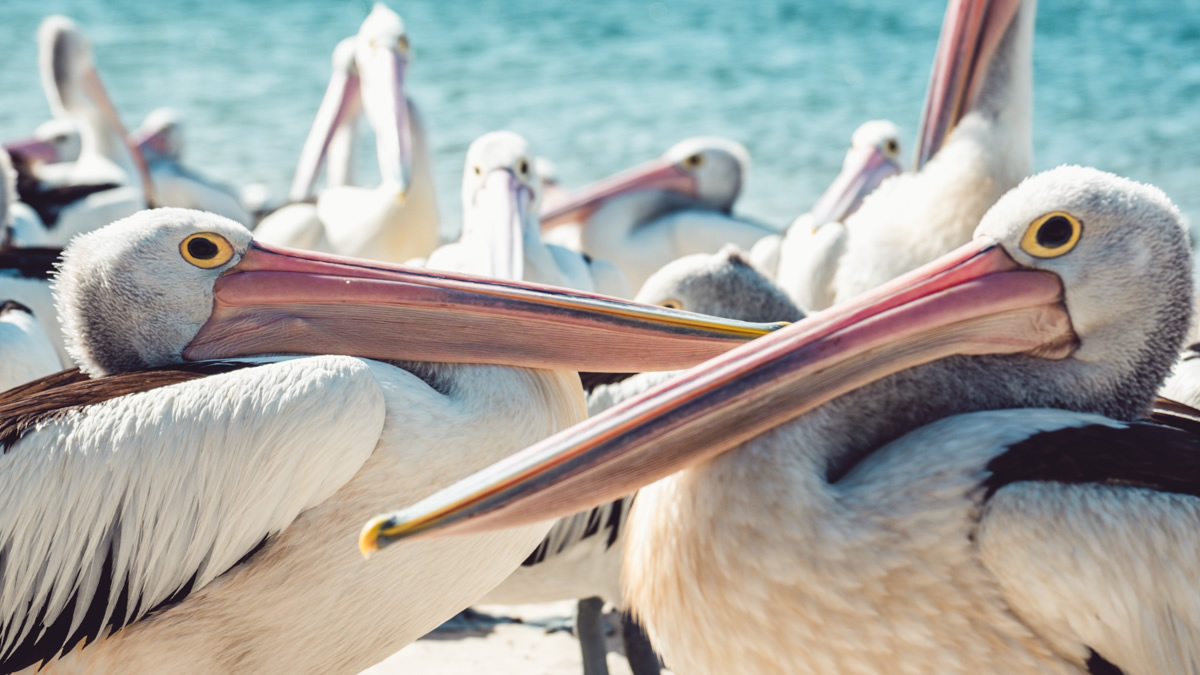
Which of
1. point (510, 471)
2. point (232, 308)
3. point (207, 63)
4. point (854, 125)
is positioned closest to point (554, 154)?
point (854, 125)

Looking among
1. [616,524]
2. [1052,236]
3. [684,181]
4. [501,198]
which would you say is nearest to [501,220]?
[501,198]

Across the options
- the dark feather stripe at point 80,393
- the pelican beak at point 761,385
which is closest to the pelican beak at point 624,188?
the dark feather stripe at point 80,393

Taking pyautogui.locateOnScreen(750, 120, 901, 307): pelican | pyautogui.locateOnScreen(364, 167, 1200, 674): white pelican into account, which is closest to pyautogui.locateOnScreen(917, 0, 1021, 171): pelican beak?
pyautogui.locateOnScreen(750, 120, 901, 307): pelican

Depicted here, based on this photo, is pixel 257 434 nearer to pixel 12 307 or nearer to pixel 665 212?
pixel 12 307

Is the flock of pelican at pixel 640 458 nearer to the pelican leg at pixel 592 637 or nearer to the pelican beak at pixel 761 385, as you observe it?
the pelican beak at pixel 761 385

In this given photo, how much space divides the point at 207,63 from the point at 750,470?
16402 mm

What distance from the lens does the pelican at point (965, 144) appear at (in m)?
4.09

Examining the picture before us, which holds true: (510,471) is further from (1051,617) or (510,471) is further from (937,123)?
(937,123)

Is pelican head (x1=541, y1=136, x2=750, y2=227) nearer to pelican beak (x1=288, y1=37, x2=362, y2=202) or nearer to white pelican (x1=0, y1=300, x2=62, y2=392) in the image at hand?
pelican beak (x1=288, y1=37, x2=362, y2=202)

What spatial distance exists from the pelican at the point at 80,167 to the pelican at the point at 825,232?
2965 millimetres

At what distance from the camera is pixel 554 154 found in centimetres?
1184

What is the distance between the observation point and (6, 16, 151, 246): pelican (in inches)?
248

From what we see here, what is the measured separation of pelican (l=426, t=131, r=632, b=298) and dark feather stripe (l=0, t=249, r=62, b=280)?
115 cm

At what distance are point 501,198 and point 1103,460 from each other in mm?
2653
